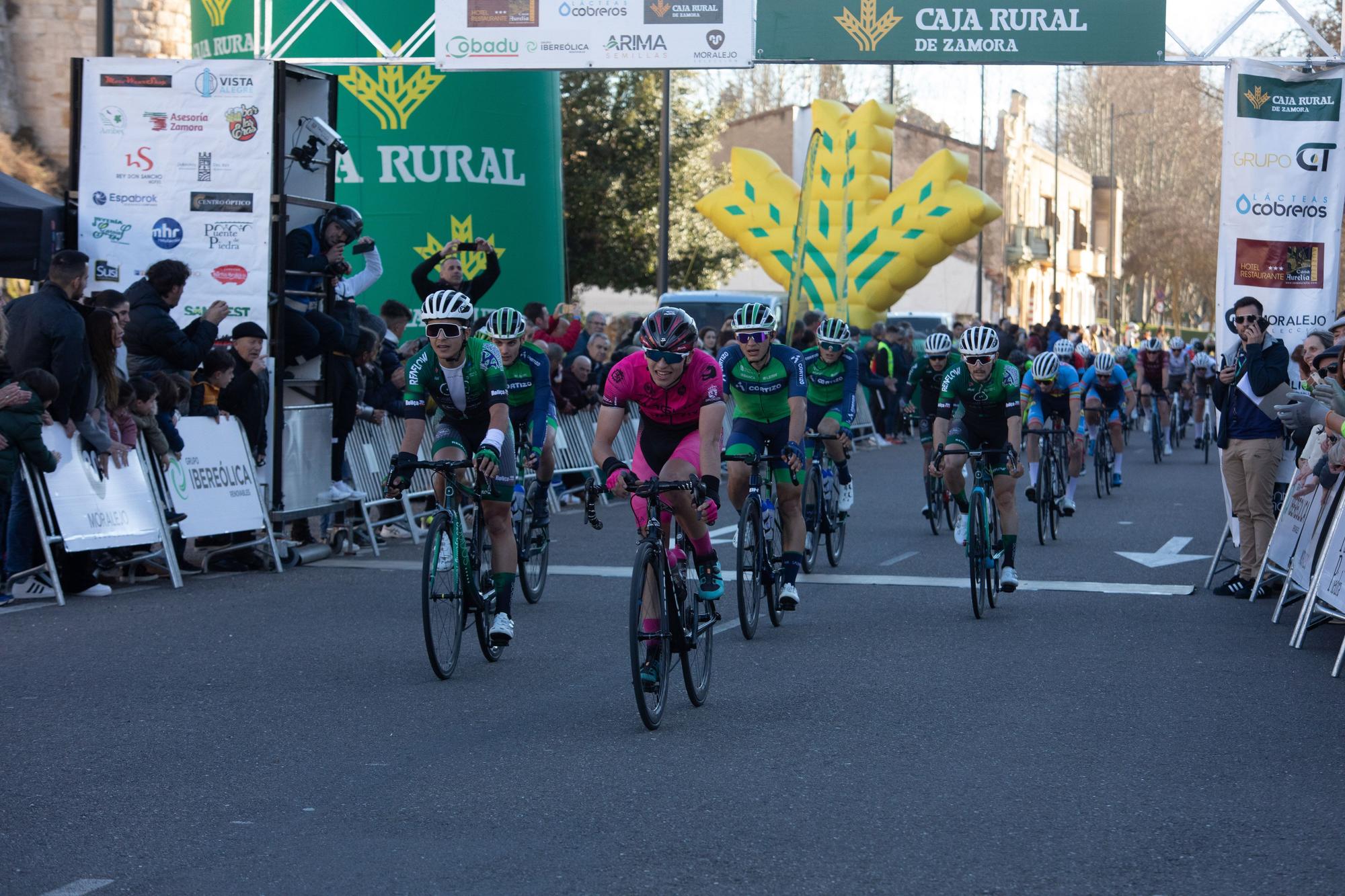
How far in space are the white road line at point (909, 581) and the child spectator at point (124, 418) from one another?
7.14 ft

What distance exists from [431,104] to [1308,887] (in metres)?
18.6

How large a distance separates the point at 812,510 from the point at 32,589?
5698 mm

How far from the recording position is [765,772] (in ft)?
22.0

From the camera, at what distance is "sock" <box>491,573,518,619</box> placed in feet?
30.2

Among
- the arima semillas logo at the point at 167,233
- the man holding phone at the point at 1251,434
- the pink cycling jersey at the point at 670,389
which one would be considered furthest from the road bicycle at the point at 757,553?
the arima semillas logo at the point at 167,233

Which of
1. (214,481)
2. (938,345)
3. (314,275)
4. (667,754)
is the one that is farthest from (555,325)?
(667,754)

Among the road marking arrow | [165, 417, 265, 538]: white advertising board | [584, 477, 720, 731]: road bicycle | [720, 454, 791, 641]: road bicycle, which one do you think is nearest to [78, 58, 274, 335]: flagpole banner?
[165, 417, 265, 538]: white advertising board

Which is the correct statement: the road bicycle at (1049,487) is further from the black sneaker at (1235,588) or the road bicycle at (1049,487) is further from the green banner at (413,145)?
the green banner at (413,145)

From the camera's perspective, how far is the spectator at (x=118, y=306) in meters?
12.0

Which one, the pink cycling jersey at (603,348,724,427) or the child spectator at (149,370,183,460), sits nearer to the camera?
the pink cycling jersey at (603,348,724,427)

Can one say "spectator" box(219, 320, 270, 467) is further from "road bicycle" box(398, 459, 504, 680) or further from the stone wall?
the stone wall

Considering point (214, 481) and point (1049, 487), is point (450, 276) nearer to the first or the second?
point (214, 481)

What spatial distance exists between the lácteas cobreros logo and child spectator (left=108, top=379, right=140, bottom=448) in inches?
353

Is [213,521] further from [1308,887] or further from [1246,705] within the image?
[1308,887]
